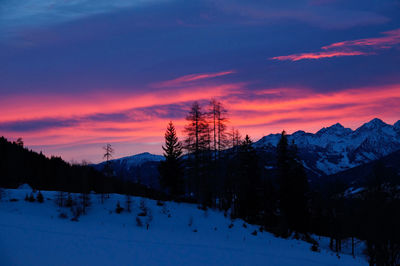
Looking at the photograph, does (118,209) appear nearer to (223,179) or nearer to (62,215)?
(62,215)

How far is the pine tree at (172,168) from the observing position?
143 ft

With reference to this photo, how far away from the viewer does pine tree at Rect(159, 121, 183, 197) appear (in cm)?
4347

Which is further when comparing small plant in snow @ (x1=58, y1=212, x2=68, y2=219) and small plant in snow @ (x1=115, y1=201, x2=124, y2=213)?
small plant in snow @ (x1=115, y1=201, x2=124, y2=213)

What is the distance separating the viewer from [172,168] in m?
43.4

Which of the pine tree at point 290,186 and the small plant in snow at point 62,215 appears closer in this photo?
the small plant in snow at point 62,215

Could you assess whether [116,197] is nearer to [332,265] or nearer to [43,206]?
[43,206]

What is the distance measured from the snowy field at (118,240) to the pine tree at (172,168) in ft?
29.7

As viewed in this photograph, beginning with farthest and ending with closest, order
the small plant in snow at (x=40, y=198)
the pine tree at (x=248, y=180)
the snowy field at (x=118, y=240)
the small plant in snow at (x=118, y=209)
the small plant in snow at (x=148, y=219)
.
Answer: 1. the pine tree at (x=248, y=180)
2. the small plant in snow at (x=118, y=209)
3. the small plant in snow at (x=40, y=198)
4. the small plant in snow at (x=148, y=219)
5. the snowy field at (x=118, y=240)

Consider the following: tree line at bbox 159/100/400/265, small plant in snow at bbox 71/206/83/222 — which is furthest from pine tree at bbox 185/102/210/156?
small plant in snow at bbox 71/206/83/222

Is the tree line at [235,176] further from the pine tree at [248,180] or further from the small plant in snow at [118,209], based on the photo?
the small plant in snow at [118,209]

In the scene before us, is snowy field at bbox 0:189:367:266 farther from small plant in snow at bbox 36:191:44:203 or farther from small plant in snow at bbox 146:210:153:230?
small plant in snow at bbox 36:191:44:203

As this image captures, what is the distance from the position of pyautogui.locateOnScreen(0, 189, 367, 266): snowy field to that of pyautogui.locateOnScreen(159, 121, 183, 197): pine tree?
9.07 metres

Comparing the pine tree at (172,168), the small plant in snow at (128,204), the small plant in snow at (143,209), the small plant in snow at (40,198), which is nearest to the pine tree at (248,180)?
the pine tree at (172,168)

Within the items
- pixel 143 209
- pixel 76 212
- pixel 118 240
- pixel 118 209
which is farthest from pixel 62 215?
pixel 118 240
